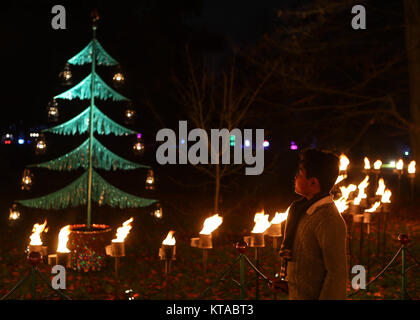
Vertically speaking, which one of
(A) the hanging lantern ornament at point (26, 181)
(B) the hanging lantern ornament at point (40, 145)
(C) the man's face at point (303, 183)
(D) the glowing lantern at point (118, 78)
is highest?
(D) the glowing lantern at point (118, 78)

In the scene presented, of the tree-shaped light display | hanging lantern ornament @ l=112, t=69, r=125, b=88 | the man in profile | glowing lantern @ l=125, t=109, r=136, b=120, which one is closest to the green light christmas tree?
the tree-shaped light display

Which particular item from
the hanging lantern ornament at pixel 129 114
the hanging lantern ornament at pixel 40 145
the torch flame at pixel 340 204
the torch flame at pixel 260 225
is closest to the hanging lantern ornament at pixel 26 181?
the hanging lantern ornament at pixel 40 145

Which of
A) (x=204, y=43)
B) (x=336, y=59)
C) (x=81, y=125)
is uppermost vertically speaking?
(x=204, y=43)

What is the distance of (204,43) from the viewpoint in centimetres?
1853

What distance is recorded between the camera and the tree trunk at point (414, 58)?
14445mm

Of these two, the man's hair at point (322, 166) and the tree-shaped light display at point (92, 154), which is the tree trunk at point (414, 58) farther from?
the man's hair at point (322, 166)

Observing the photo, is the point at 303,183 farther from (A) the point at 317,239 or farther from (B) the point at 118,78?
(B) the point at 118,78

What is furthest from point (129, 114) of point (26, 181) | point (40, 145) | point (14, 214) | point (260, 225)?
point (260, 225)

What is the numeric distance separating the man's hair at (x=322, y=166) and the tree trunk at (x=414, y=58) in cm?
1285

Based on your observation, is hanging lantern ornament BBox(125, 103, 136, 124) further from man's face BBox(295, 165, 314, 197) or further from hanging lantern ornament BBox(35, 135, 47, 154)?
man's face BBox(295, 165, 314, 197)

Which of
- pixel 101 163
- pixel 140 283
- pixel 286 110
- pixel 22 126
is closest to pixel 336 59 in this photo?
pixel 286 110

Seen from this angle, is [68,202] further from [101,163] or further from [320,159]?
[320,159]

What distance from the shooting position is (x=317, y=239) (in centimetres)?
299

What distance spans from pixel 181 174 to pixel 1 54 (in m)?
12.6
